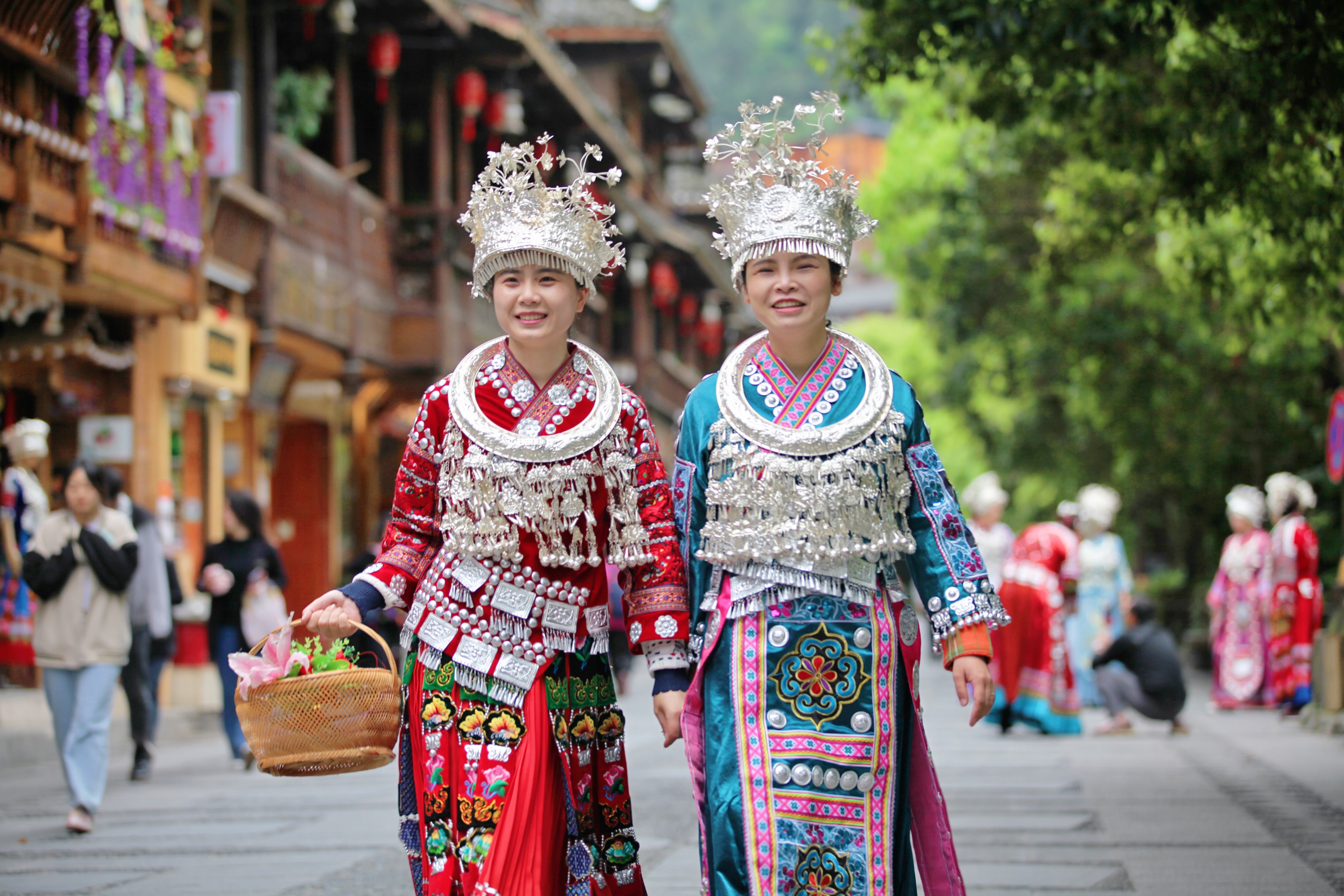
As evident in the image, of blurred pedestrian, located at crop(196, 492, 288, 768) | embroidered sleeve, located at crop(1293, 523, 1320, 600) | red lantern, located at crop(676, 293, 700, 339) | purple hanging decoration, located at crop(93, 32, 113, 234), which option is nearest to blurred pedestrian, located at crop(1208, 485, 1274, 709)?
embroidered sleeve, located at crop(1293, 523, 1320, 600)

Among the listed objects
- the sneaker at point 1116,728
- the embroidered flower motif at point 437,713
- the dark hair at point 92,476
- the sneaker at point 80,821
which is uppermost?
the dark hair at point 92,476

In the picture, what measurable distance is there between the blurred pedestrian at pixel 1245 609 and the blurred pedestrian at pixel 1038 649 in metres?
2.73

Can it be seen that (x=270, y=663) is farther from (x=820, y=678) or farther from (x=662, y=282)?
(x=662, y=282)

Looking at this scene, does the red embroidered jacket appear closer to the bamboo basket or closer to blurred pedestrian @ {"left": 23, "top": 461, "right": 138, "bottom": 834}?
the bamboo basket

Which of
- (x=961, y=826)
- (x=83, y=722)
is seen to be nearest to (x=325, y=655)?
(x=83, y=722)

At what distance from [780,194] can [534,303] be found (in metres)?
0.71

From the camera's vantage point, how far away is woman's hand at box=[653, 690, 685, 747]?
4258mm

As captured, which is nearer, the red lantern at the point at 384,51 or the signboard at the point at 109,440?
the signboard at the point at 109,440

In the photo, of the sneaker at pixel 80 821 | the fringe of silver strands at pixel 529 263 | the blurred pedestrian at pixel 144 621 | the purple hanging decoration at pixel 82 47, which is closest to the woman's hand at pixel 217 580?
the blurred pedestrian at pixel 144 621

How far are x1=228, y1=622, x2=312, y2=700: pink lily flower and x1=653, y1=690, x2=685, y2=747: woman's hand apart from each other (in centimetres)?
97

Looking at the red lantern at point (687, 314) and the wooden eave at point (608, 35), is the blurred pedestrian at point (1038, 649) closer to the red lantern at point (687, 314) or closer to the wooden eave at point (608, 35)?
the wooden eave at point (608, 35)

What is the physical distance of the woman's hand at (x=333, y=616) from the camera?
14.1 ft

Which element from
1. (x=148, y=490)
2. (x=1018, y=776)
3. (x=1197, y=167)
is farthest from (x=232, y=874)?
(x=148, y=490)

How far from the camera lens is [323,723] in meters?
4.23
